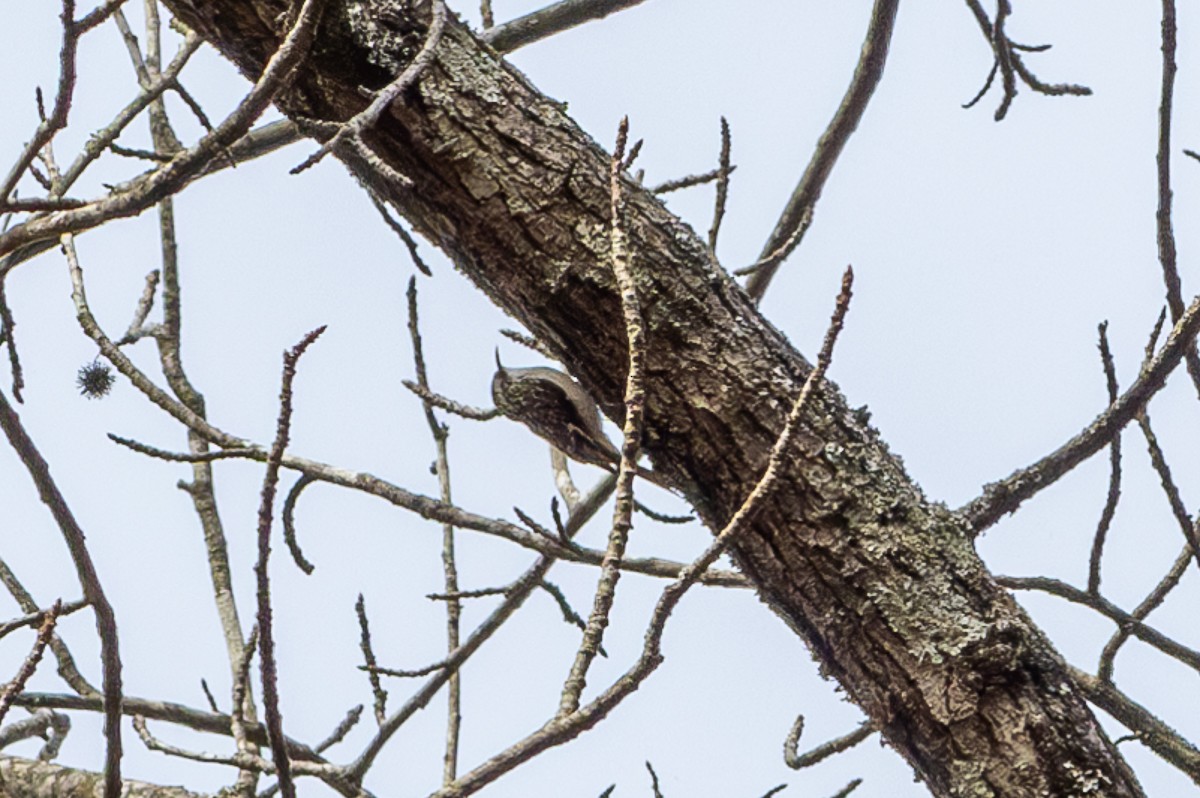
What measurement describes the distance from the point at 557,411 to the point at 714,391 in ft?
1.81

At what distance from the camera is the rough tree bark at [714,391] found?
164 cm

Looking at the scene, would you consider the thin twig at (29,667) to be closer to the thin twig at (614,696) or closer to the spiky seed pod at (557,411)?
the thin twig at (614,696)

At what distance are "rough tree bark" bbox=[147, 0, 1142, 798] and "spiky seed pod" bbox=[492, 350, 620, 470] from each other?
0.39m

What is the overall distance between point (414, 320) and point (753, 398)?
2.97 feet

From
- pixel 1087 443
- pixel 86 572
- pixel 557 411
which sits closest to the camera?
pixel 86 572

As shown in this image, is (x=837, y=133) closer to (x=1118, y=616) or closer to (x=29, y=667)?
(x=1118, y=616)

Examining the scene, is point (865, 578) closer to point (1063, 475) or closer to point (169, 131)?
point (1063, 475)

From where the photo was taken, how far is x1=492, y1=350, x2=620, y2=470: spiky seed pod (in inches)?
85.1

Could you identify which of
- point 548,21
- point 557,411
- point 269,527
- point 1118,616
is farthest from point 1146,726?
point 548,21

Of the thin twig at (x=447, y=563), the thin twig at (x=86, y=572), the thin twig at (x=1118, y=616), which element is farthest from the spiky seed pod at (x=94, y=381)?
the thin twig at (x=1118, y=616)

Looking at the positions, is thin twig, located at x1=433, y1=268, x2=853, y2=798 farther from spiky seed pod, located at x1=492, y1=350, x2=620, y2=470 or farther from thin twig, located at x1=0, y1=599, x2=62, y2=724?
spiky seed pod, located at x1=492, y1=350, x2=620, y2=470

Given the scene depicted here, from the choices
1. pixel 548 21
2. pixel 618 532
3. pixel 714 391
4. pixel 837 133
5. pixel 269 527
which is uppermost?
pixel 548 21

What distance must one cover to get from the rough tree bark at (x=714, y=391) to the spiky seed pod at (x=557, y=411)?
0.39 m

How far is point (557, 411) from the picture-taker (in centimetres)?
221
